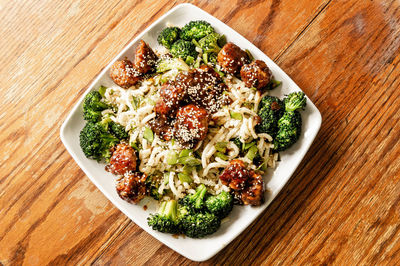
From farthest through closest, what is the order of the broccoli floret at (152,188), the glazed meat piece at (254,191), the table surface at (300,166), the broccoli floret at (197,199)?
the table surface at (300,166), the broccoli floret at (152,188), the broccoli floret at (197,199), the glazed meat piece at (254,191)

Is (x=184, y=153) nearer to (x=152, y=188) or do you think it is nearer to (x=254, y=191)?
(x=152, y=188)

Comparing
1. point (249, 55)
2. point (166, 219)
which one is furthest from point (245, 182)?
point (249, 55)

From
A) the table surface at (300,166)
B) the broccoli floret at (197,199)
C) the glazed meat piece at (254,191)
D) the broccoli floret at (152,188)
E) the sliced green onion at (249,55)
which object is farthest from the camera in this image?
the table surface at (300,166)

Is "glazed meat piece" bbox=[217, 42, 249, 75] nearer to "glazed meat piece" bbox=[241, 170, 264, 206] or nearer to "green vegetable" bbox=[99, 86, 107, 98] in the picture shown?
"glazed meat piece" bbox=[241, 170, 264, 206]

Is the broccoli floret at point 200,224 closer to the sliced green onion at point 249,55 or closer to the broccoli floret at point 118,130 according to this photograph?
the broccoli floret at point 118,130

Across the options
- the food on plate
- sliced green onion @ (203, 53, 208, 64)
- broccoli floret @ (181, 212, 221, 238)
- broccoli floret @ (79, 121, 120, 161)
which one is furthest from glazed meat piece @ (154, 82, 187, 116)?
broccoli floret @ (181, 212, 221, 238)

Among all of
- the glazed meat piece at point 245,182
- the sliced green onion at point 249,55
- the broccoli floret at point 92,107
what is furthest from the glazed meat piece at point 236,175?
the broccoli floret at point 92,107
